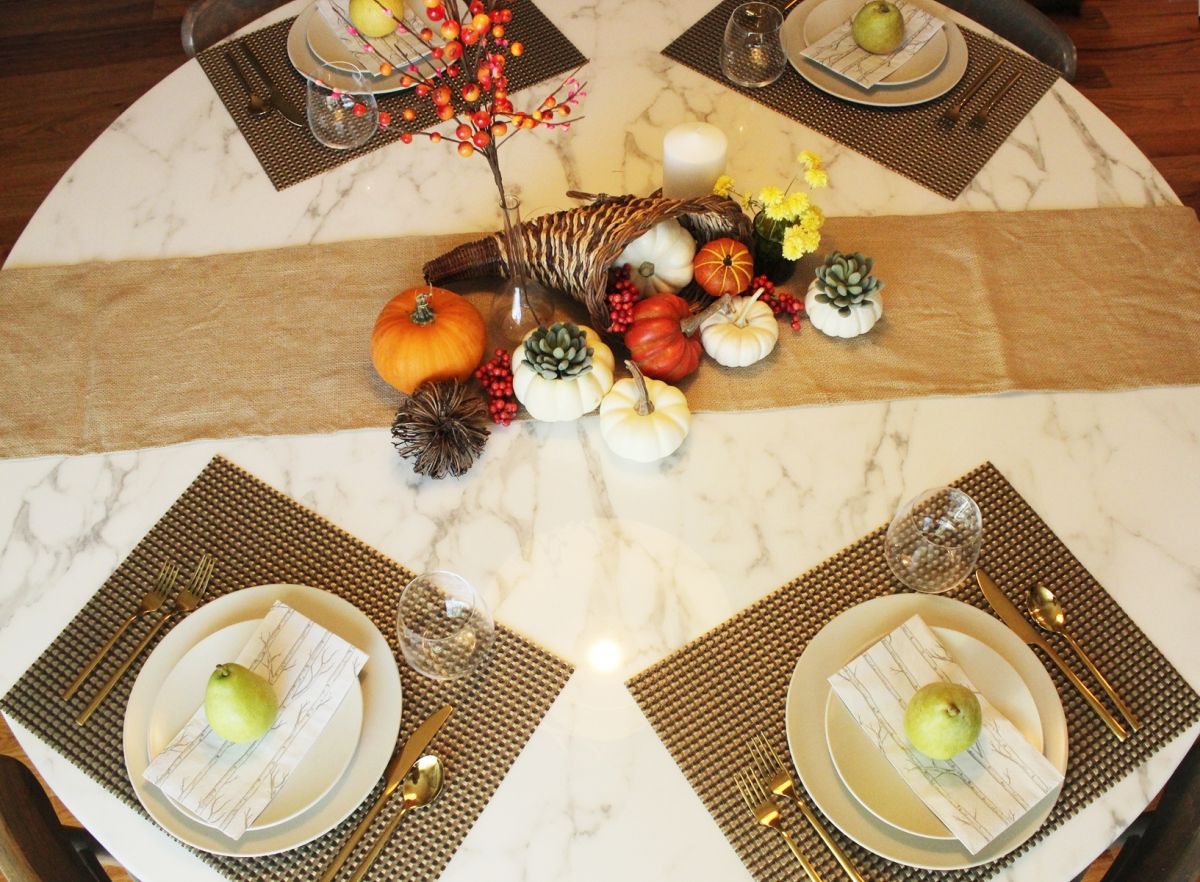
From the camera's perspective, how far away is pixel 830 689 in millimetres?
1045

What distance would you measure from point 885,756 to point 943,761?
→ 2.1 inches

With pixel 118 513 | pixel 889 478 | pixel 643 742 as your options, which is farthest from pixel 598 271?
pixel 118 513

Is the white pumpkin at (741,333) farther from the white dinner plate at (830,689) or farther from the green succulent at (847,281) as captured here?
the white dinner plate at (830,689)

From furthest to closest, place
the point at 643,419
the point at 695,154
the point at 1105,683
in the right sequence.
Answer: the point at 695,154 → the point at 643,419 → the point at 1105,683

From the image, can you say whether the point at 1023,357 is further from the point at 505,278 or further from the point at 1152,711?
the point at 505,278

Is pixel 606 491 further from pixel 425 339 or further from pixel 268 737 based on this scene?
pixel 268 737

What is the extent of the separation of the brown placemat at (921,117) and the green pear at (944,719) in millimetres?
752

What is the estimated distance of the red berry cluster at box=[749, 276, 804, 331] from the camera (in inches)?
50.4

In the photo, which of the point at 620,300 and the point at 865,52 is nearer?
the point at 620,300

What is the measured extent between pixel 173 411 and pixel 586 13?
88cm

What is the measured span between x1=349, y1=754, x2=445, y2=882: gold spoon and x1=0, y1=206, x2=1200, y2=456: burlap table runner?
43 centimetres

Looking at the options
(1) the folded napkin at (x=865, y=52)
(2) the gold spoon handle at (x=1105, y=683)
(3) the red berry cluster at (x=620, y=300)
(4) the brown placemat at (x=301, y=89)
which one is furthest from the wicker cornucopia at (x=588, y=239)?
(2) the gold spoon handle at (x=1105, y=683)

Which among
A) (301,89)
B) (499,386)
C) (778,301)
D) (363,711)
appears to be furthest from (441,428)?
(301,89)

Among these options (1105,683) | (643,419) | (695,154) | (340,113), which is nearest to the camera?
(1105,683)
